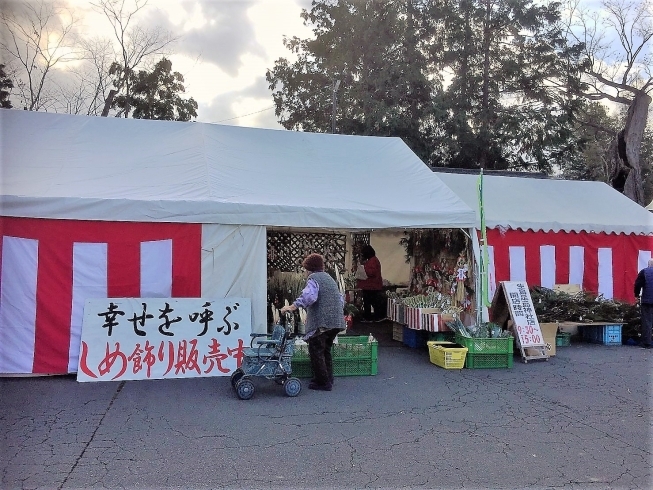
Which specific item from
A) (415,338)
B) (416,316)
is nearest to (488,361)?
(416,316)

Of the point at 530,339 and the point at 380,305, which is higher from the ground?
the point at 380,305

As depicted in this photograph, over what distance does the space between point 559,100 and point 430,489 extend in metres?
19.7

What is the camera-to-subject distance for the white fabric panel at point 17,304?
233 inches

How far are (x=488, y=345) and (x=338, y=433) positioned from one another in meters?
3.32

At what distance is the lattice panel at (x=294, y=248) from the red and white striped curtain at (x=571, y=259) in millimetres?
3142

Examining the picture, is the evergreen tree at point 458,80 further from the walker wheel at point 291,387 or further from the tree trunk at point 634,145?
the walker wheel at point 291,387

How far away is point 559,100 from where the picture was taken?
20016mm

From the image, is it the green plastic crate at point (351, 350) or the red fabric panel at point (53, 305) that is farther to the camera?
the green plastic crate at point (351, 350)

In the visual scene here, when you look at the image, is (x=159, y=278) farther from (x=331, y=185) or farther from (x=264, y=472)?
(x=264, y=472)

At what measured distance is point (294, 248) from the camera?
10.1m

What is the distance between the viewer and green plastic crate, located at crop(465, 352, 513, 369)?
23.2ft

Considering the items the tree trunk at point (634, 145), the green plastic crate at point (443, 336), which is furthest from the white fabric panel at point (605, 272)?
the tree trunk at point (634, 145)

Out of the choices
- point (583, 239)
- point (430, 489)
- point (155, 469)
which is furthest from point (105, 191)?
point (583, 239)

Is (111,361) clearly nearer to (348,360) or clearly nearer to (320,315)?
(320,315)
